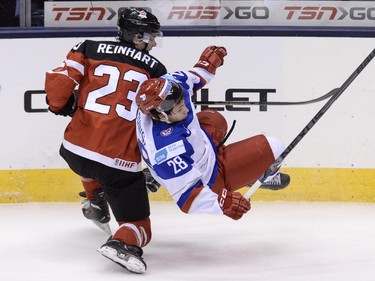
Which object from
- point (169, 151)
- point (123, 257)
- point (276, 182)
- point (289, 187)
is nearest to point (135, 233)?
point (123, 257)

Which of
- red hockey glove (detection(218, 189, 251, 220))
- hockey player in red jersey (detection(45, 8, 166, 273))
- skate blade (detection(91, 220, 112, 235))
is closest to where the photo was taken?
red hockey glove (detection(218, 189, 251, 220))

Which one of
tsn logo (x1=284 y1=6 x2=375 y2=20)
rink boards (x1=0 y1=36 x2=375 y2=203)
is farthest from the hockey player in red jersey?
tsn logo (x1=284 y1=6 x2=375 y2=20)

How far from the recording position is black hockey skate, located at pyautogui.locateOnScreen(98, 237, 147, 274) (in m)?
3.58

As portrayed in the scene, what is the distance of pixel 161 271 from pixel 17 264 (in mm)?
576

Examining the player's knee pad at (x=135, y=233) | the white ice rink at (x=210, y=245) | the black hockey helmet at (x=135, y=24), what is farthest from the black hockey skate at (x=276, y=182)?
the black hockey helmet at (x=135, y=24)

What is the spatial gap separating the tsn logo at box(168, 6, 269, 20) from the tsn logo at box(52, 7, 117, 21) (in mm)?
355

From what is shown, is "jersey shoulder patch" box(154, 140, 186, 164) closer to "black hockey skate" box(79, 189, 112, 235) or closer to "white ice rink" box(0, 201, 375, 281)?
"white ice rink" box(0, 201, 375, 281)

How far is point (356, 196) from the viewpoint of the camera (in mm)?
4910

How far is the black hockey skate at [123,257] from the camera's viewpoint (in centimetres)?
358

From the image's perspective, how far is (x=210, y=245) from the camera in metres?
4.12

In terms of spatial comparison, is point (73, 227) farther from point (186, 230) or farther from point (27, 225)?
point (186, 230)

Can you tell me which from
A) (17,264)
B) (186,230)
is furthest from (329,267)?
(17,264)

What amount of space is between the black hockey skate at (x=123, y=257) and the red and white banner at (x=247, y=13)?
5.74 feet

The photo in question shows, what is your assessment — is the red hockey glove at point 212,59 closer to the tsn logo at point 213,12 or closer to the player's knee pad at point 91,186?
the player's knee pad at point 91,186
